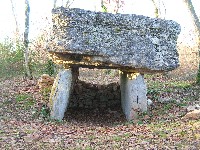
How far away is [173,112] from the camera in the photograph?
31.8ft

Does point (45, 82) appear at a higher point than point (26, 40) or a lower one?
lower

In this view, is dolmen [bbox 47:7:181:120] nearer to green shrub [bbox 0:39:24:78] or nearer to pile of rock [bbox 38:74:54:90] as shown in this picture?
pile of rock [bbox 38:74:54:90]

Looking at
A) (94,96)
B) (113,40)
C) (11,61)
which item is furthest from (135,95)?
(11,61)

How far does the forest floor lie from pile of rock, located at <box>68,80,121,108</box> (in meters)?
0.28

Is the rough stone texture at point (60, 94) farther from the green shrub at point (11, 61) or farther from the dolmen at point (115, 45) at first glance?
the green shrub at point (11, 61)

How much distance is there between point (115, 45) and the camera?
951 centimetres

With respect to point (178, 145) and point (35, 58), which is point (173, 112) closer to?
point (178, 145)

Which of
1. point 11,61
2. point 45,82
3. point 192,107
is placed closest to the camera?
point 192,107

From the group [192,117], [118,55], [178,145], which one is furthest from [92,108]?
[178,145]

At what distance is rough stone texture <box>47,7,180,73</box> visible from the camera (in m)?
9.29

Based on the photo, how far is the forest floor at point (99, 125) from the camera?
22.9ft

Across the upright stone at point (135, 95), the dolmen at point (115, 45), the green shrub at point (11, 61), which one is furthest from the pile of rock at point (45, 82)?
the green shrub at point (11, 61)

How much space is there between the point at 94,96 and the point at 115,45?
10.8 feet

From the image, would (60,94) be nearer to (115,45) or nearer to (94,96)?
(115,45)
